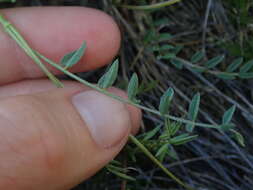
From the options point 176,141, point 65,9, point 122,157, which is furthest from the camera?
point 65,9

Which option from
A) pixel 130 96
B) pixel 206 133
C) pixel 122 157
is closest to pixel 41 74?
pixel 122 157

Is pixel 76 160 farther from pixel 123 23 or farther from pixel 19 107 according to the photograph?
pixel 123 23


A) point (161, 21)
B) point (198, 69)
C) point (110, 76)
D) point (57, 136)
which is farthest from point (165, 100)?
point (161, 21)

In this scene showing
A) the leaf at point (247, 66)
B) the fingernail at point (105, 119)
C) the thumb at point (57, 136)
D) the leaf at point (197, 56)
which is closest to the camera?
the thumb at point (57, 136)

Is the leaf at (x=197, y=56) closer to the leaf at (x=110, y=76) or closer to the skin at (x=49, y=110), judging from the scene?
the skin at (x=49, y=110)

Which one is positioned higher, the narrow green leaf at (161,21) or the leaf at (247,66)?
the narrow green leaf at (161,21)

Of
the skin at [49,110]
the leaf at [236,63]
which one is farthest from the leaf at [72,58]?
the leaf at [236,63]

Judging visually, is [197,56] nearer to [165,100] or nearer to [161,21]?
[161,21]

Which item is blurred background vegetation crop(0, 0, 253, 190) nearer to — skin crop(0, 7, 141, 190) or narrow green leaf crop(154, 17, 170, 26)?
narrow green leaf crop(154, 17, 170, 26)
